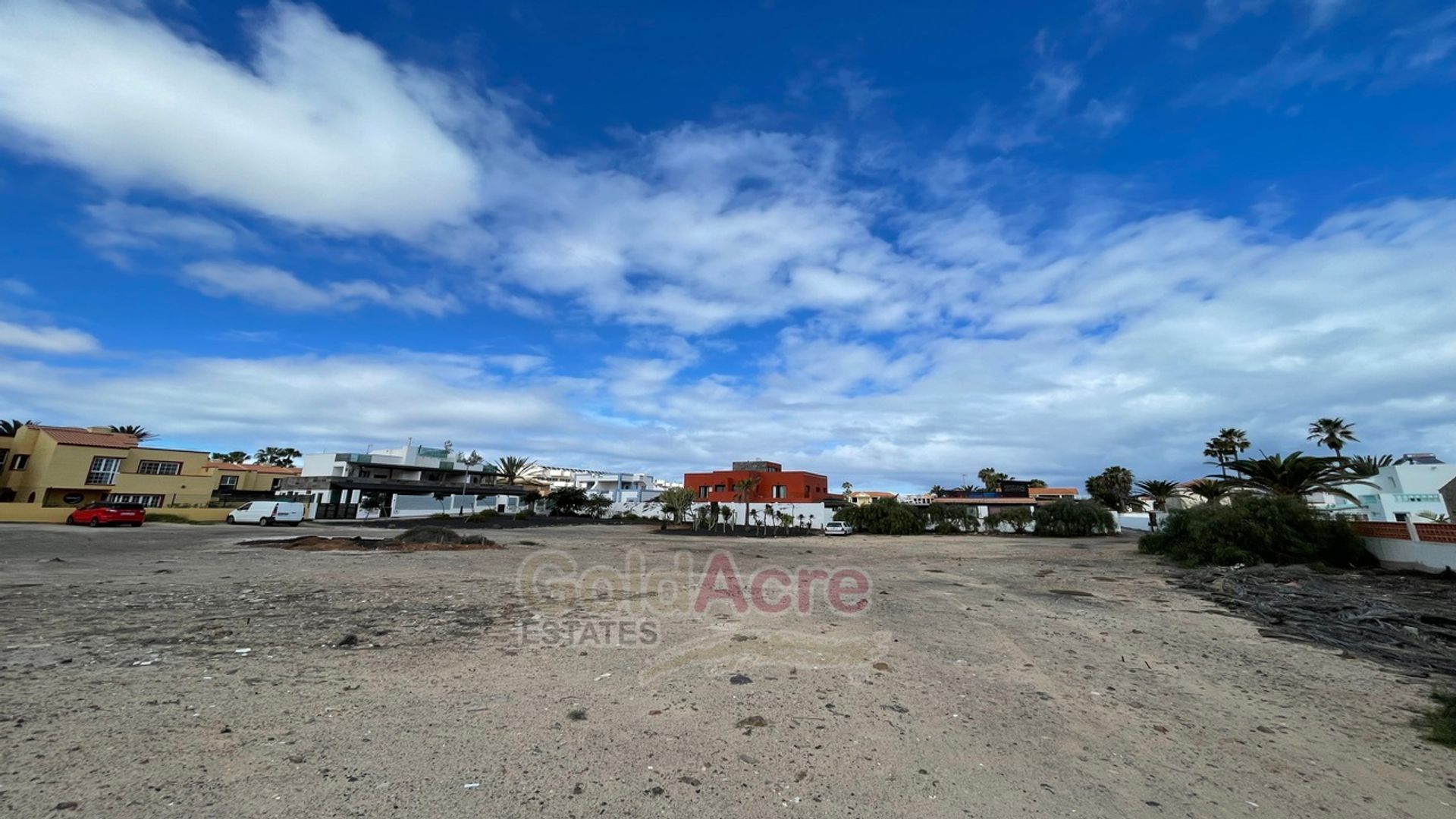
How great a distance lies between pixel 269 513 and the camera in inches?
1396

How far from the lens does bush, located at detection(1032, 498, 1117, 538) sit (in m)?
45.4

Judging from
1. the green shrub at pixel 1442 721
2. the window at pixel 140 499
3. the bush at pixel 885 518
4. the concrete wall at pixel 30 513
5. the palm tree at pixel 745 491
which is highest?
the palm tree at pixel 745 491

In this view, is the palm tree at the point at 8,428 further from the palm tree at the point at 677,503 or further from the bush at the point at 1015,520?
the bush at the point at 1015,520

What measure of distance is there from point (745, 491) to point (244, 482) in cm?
5488

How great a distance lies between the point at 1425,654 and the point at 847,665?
7.57m

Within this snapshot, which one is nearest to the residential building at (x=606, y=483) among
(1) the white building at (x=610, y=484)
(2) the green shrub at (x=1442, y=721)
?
(1) the white building at (x=610, y=484)

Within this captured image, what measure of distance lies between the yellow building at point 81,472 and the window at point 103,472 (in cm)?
4

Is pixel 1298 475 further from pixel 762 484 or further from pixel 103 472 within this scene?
pixel 103 472

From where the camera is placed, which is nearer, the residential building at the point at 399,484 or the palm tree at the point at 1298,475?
the palm tree at the point at 1298,475

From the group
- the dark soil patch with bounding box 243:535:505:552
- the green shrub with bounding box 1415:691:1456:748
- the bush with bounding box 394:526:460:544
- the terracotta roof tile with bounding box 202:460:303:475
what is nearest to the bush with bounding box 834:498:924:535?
the dark soil patch with bounding box 243:535:505:552

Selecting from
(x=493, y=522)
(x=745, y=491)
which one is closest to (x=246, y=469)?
(x=493, y=522)

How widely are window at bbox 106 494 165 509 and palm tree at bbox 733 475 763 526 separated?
4601 centimetres

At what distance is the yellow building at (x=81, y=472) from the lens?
128 ft

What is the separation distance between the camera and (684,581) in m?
12.8
